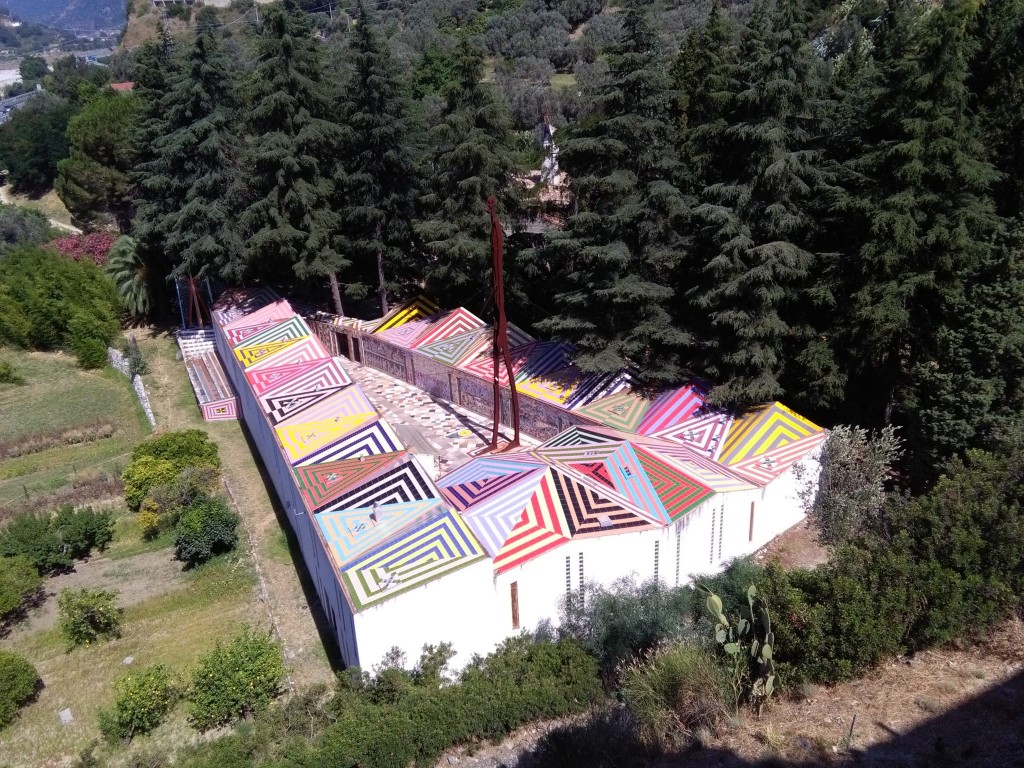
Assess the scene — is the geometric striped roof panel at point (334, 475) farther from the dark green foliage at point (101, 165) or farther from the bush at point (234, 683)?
the dark green foliage at point (101, 165)

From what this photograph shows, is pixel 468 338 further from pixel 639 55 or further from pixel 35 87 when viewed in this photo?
pixel 35 87

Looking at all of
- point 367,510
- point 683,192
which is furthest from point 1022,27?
point 367,510

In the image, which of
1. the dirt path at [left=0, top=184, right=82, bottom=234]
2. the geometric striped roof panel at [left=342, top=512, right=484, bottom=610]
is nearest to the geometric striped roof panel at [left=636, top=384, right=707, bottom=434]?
the geometric striped roof panel at [left=342, top=512, right=484, bottom=610]

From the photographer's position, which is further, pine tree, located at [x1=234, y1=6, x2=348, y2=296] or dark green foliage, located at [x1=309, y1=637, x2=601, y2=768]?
pine tree, located at [x1=234, y1=6, x2=348, y2=296]

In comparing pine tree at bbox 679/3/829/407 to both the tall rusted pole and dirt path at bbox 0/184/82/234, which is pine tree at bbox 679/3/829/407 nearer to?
the tall rusted pole

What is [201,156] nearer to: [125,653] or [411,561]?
[125,653]

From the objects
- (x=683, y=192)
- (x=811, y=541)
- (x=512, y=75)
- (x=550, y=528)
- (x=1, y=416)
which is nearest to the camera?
(x=550, y=528)
